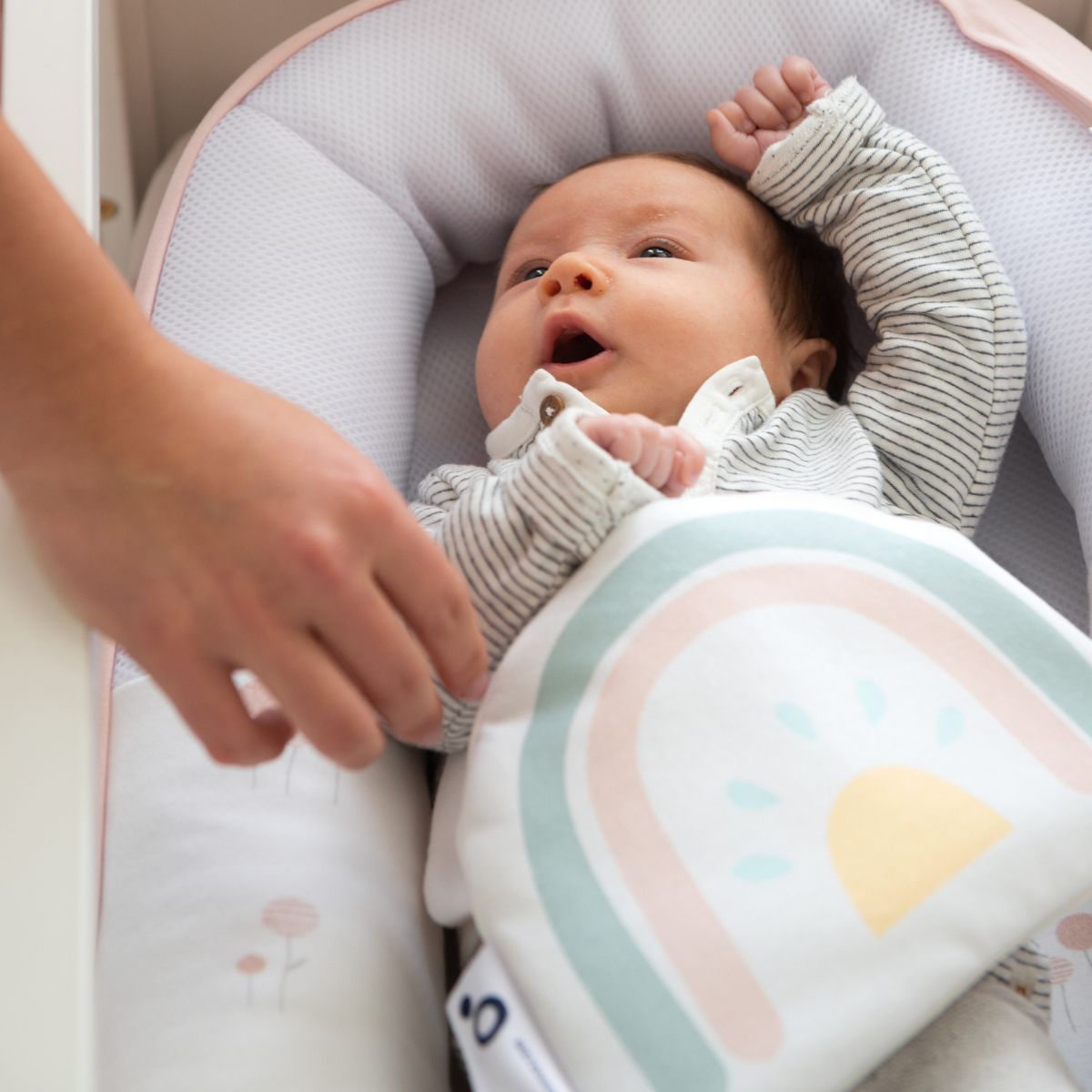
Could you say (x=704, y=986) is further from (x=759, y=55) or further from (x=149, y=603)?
(x=759, y=55)

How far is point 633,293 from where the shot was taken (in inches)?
39.9

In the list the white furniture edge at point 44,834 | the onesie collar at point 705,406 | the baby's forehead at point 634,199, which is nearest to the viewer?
the white furniture edge at point 44,834

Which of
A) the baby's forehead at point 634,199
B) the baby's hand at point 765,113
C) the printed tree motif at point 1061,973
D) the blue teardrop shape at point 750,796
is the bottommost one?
the printed tree motif at point 1061,973

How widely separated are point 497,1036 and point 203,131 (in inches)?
33.6

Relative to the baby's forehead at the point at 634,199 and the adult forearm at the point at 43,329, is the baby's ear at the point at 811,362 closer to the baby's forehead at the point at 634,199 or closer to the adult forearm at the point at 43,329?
the baby's forehead at the point at 634,199

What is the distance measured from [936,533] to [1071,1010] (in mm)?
320

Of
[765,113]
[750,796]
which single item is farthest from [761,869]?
[765,113]

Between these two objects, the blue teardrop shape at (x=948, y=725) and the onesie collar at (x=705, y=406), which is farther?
the onesie collar at (x=705, y=406)

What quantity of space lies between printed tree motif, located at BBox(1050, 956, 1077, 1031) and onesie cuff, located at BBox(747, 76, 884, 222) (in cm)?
63

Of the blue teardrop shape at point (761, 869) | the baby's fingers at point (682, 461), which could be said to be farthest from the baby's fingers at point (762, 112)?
the blue teardrop shape at point (761, 869)

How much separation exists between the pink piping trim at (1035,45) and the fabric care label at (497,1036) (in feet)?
2.82

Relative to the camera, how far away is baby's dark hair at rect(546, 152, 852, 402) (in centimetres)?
113

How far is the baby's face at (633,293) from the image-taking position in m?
1.01

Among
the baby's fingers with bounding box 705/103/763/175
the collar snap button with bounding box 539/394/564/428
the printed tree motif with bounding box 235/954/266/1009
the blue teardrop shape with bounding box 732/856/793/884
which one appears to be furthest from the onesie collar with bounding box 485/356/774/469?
the printed tree motif with bounding box 235/954/266/1009
